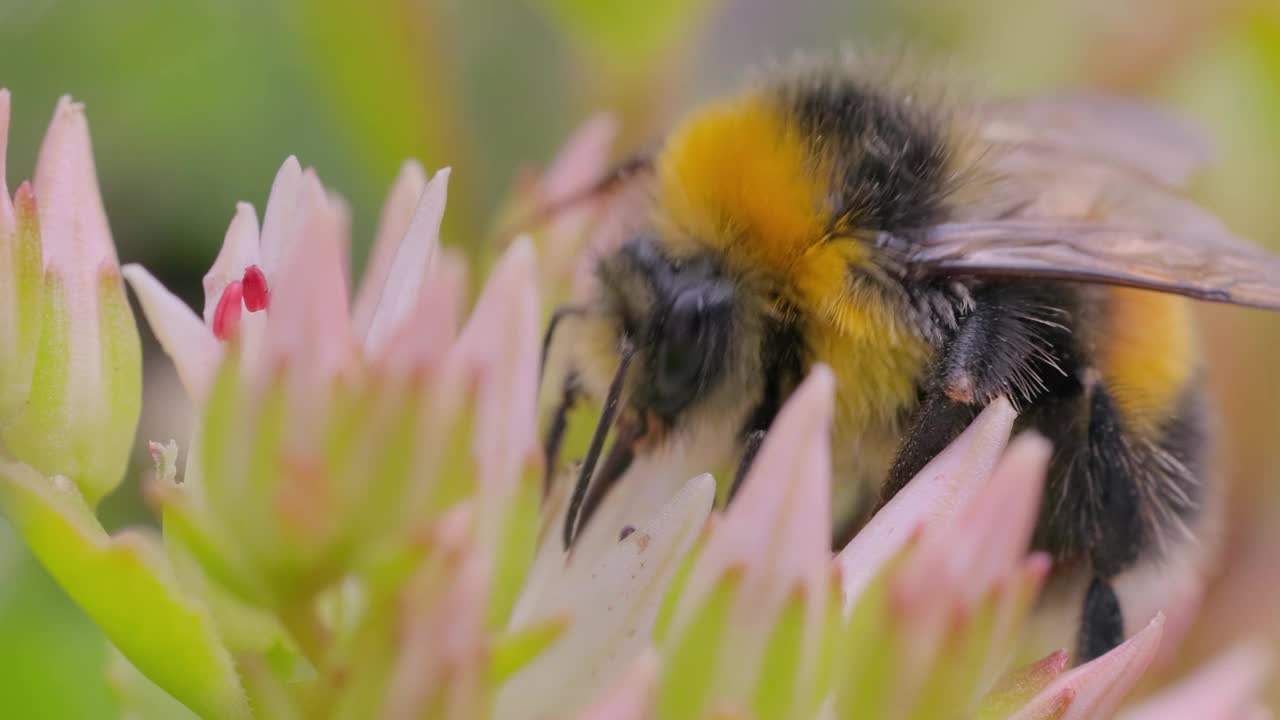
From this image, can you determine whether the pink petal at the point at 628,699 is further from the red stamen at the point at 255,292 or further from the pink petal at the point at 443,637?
the red stamen at the point at 255,292

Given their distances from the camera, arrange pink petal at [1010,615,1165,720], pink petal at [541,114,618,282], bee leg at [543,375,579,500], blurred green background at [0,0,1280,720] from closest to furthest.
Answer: pink petal at [1010,615,1165,720] < bee leg at [543,375,579,500] < pink petal at [541,114,618,282] < blurred green background at [0,0,1280,720]

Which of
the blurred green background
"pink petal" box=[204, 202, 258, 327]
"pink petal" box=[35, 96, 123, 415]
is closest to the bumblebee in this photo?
"pink petal" box=[204, 202, 258, 327]

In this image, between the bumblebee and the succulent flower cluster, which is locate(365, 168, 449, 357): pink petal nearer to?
the succulent flower cluster

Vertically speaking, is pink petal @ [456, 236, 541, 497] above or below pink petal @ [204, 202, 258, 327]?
below

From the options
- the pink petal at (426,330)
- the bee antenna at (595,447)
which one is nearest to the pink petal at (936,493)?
the bee antenna at (595,447)

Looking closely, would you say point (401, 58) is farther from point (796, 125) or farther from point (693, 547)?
point (693, 547)

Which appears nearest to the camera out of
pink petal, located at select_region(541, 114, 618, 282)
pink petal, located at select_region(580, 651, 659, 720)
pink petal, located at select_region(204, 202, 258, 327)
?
pink petal, located at select_region(580, 651, 659, 720)
